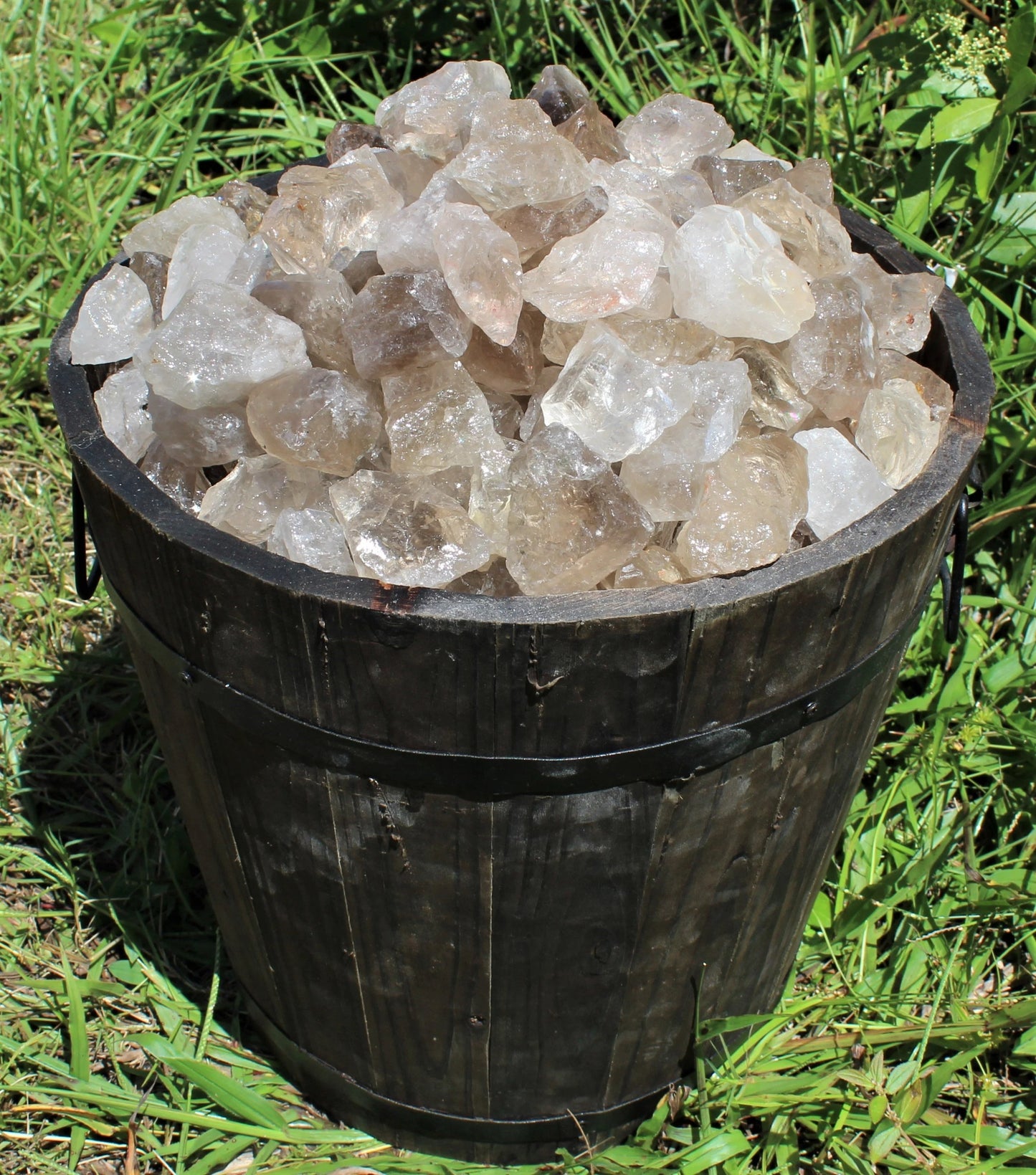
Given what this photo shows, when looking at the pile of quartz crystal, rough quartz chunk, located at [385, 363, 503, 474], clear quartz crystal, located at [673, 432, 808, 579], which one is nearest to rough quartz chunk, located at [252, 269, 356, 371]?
the pile of quartz crystal

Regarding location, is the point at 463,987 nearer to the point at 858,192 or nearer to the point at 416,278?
the point at 416,278

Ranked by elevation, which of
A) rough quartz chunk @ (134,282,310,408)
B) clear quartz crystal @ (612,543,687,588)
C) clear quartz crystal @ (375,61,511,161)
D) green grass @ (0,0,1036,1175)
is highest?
clear quartz crystal @ (375,61,511,161)

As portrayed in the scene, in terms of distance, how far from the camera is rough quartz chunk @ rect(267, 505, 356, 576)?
1.11m

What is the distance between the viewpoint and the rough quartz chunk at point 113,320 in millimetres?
1278

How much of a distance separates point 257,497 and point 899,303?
0.79 m

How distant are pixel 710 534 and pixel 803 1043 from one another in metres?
0.95

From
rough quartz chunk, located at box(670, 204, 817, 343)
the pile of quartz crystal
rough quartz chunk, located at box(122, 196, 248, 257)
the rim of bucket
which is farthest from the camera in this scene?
rough quartz chunk, located at box(122, 196, 248, 257)

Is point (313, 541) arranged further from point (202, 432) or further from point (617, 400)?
point (617, 400)

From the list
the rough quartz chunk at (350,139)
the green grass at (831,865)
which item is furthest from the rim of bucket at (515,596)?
the green grass at (831,865)

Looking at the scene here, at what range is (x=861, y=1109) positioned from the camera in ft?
5.12

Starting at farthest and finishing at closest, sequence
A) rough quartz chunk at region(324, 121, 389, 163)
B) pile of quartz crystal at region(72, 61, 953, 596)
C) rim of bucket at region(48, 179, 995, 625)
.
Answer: rough quartz chunk at region(324, 121, 389, 163)
pile of quartz crystal at region(72, 61, 953, 596)
rim of bucket at region(48, 179, 995, 625)

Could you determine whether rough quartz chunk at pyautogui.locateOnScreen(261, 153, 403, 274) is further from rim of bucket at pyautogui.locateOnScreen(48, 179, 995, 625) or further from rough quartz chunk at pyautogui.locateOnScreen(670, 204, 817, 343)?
rough quartz chunk at pyautogui.locateOnScreen(670, 204, 817, 343)

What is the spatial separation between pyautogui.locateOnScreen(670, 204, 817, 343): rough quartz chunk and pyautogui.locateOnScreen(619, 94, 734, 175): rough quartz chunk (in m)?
0.32

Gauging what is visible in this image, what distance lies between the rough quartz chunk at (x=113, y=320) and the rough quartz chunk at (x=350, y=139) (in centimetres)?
38
